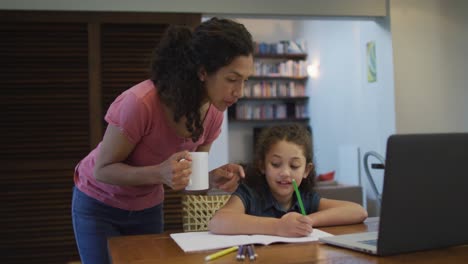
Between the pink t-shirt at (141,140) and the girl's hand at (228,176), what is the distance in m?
0.15

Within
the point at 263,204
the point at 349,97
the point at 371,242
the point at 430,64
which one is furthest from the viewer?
the point at 349,97

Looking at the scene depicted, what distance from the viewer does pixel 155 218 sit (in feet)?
5.29

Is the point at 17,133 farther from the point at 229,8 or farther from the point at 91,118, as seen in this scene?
the point at 229,8

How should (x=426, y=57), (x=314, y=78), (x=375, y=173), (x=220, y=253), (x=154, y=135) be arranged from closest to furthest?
(x=220, y=253)
(x=154, y=135)
(x=426, y=57)
(x=375, y=173)
(x=314, y=78)

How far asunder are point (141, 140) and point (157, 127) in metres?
0.07

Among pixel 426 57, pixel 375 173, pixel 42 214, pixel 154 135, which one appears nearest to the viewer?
pixel 154 135

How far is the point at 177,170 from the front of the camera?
118 cm

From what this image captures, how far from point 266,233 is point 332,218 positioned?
27cm

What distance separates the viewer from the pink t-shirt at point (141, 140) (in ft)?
→ 4.49

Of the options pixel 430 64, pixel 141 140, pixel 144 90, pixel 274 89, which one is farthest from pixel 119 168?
pixel 274 89

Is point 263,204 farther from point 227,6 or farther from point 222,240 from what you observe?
point 227,6

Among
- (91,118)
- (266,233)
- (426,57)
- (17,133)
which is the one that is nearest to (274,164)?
(266,233)

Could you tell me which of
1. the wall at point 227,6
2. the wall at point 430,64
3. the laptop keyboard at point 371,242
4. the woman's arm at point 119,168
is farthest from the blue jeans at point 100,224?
the wall at point 430,64

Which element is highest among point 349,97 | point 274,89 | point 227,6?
point 227,6
